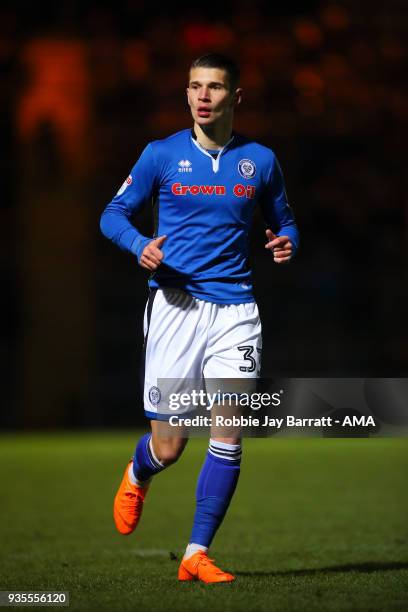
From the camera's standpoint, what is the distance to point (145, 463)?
6.74 meters

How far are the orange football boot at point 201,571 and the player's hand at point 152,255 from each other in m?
1.31

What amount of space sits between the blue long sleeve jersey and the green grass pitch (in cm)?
139

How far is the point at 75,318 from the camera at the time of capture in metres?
20.1

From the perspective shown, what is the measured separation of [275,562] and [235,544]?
91cm

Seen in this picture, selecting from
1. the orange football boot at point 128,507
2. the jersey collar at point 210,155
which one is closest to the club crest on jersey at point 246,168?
the jersey collar at point 210,155

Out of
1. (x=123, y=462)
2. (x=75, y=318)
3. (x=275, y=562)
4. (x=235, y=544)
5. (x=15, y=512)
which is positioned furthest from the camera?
(x=75, y=318)

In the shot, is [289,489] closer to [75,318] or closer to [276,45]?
[75,318]

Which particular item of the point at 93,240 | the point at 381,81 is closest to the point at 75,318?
the point at 93,240

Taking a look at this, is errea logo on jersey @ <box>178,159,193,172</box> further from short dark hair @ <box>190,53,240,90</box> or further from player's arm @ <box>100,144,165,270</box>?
short dark hair @ <box>190,53,240,90</box>

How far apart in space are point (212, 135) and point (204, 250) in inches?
21.3

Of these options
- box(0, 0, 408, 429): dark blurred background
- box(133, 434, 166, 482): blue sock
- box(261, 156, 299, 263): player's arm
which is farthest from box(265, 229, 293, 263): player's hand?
box(0, 0, 408, 429): dark blurred background

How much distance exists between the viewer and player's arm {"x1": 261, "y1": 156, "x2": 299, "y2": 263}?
647 centimetres

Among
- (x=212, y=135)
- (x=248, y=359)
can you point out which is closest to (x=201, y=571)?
(x=248, y=359)

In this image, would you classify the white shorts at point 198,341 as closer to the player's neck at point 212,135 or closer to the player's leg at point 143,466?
the player's leg at point 143,466
